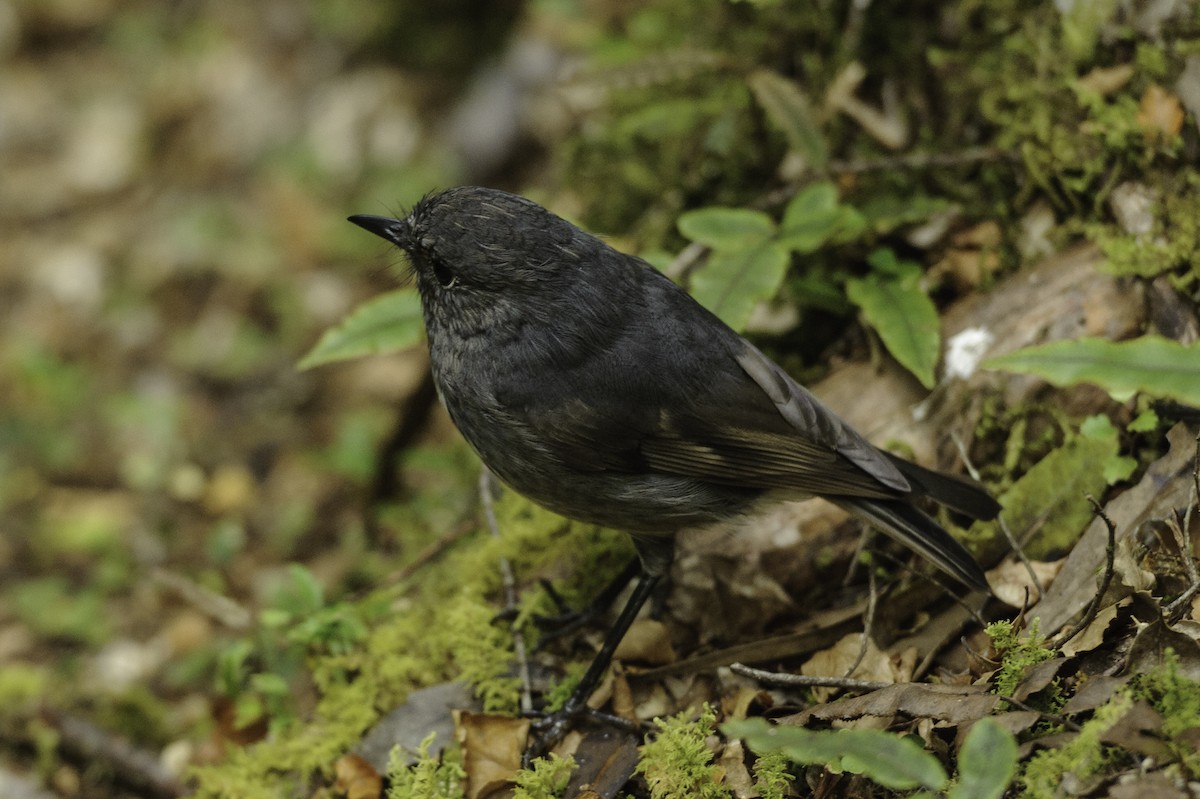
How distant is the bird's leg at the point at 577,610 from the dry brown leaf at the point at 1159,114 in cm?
268

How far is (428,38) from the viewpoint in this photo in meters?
8.77

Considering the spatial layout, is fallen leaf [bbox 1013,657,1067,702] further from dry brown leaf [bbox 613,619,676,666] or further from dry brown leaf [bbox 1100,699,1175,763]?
dry brown leaf [bbox 613,619,676,666]

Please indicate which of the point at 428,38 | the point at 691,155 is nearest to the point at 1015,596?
the point at 691,155

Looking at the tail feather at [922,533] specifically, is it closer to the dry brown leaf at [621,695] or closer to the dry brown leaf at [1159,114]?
the dry brown leaf at [621,695]

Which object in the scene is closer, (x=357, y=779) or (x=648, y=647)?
(x=357, y=779)

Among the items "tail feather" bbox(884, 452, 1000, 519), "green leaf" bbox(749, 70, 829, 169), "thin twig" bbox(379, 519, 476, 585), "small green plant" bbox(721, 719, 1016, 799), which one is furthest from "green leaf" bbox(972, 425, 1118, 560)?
"thin twig" bbox(379, 519, 476, 585)

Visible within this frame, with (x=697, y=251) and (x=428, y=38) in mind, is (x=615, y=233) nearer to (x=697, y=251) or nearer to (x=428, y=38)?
(x=697, y=251)

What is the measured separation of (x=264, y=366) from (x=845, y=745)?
5.97m

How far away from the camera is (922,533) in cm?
346

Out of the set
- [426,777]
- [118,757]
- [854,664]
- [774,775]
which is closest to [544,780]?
[426,777]

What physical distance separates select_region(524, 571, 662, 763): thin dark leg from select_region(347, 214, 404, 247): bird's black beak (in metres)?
1.59

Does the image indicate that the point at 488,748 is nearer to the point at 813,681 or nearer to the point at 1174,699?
the point at 813,681

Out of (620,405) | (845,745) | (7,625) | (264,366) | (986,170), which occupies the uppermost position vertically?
(986,170)

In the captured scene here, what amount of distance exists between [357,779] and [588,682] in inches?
34.9
